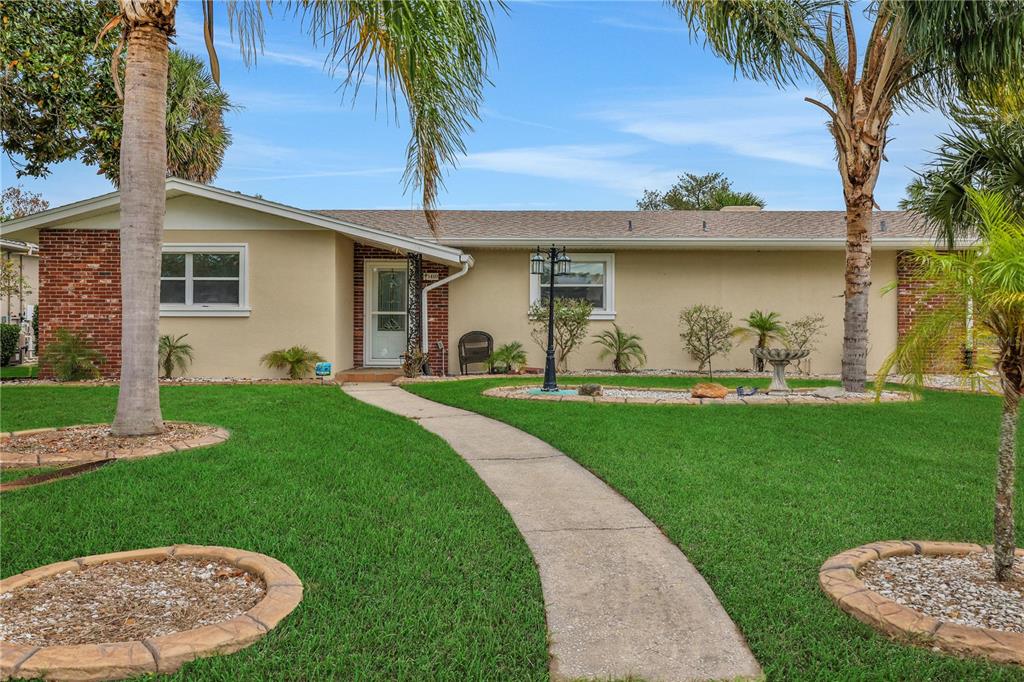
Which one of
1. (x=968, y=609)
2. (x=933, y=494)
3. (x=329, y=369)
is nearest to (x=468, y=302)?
(x=329, y=369)

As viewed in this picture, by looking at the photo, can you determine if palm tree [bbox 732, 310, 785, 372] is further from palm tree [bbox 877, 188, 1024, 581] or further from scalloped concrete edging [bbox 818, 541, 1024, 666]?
scalloped concrete edging [bbox 818, 541, 1024, 666]

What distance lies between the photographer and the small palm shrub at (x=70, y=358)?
11.6 m

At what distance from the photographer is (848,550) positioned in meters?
3.67

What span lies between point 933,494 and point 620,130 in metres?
14.8

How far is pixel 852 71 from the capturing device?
10109 millimetres

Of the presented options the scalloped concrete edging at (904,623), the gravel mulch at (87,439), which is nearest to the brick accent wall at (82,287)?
the gravel mulch at (87,439)

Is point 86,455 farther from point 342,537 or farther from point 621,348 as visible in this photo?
point 621,348

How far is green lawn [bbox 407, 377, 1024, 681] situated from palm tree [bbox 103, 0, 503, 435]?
137 inches

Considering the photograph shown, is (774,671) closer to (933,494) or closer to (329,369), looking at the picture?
(933,494)

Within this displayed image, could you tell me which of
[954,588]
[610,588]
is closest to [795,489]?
[954,588]

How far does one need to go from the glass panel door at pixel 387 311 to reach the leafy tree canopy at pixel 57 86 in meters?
5.17

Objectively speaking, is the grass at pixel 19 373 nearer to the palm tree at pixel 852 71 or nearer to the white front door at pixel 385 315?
the white front door at pixel 385 315

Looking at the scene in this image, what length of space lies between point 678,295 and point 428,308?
5.18 metres

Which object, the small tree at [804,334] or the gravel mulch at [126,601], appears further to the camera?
the small tree at [804,334]
